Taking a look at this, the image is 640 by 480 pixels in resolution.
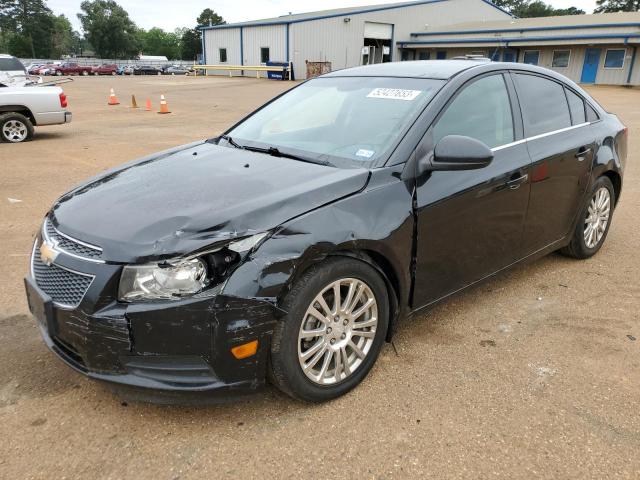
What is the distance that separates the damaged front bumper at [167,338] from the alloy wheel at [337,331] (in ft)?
0.85

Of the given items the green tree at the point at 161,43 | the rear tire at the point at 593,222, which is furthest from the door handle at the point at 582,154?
the green tree at the point at 161,43

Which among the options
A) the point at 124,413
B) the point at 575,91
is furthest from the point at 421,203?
the point at 575,91

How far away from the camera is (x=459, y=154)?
2865 millimetres

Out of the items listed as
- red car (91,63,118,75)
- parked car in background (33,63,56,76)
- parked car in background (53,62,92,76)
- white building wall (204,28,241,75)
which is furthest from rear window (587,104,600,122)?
red car (91,63,118,75)

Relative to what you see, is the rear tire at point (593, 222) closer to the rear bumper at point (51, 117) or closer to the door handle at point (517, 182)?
the door handle at point (517, 182)

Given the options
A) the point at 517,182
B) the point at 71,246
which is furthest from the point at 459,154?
the point at 71,246

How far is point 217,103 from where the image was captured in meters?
22.0

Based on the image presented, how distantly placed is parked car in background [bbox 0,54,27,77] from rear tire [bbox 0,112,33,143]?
6167 mm

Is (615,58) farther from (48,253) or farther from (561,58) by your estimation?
(48,253)

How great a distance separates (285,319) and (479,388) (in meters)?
1.20

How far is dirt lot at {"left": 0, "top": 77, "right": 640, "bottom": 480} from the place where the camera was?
7.59 feet

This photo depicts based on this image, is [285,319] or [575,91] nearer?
[285,319]

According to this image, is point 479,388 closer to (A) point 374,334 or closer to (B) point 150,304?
(A) point 374,334

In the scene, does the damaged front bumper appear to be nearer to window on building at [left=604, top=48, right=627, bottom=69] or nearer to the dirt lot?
the dirt lot
